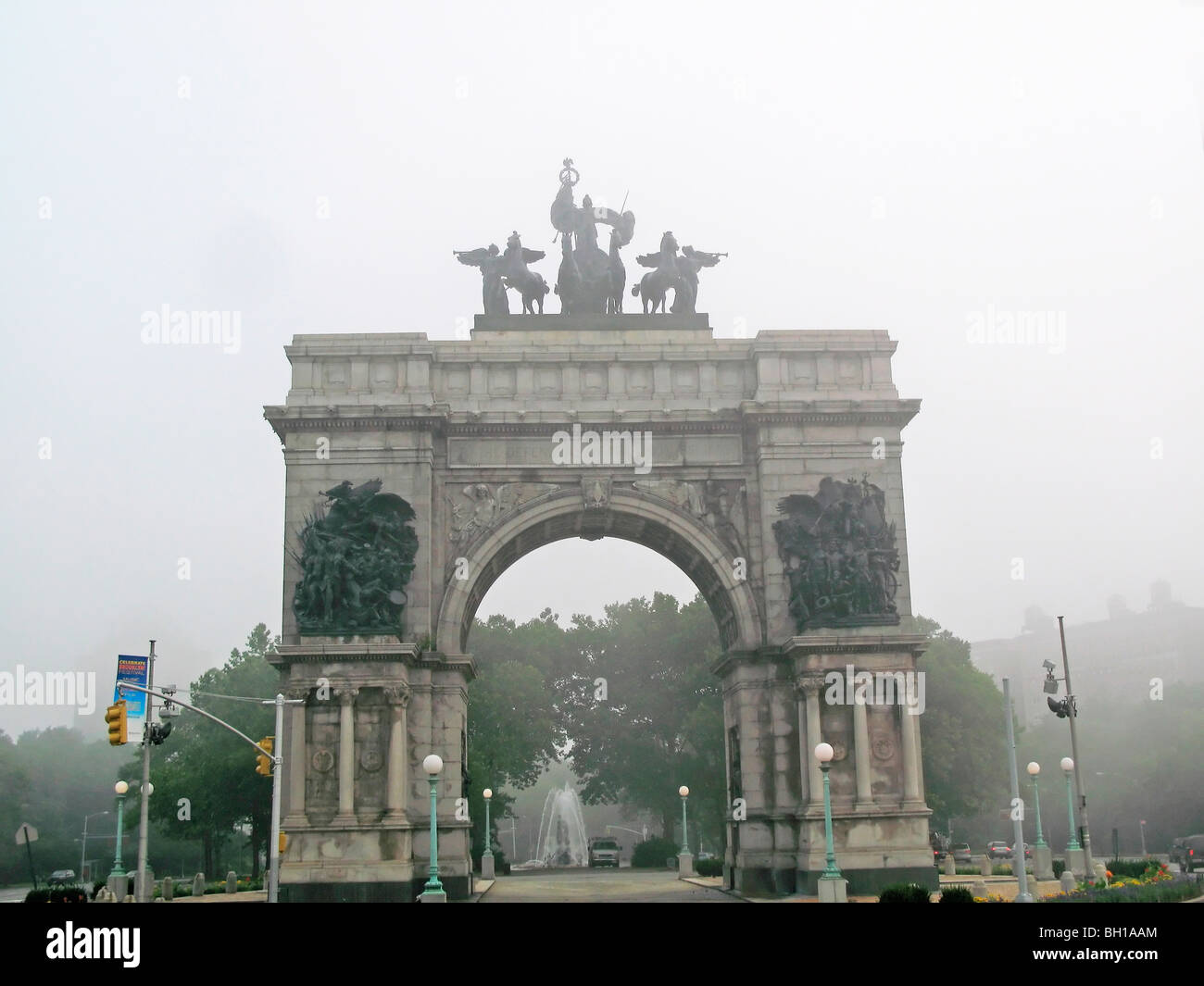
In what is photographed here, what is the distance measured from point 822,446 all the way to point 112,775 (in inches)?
3750

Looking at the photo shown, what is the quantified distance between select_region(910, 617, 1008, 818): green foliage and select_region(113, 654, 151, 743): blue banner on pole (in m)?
44.4

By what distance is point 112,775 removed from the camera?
373ft

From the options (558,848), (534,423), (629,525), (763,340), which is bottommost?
(558,848)

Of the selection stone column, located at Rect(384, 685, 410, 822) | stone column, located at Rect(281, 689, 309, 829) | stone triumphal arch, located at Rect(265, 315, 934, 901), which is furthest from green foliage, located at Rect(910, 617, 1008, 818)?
stone column, located at Rect(281, 689, 309, 829)

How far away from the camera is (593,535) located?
129 ft

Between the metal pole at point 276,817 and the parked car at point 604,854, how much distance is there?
3475 cm

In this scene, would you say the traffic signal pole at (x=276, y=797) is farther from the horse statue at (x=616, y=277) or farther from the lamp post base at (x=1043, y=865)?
the lamp post base at (x=1043, y=865)

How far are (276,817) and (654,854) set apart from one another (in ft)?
106

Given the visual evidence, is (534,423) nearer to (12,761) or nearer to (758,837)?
(758,837)

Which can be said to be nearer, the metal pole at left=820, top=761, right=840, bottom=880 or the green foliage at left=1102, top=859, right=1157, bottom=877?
the metal pole at left=820, top=761, right=840, bottom=880

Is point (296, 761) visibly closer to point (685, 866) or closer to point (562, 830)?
point (685, 866)

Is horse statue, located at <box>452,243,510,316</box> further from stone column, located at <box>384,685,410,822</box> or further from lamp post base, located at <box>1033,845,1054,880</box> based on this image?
lamp post base, located at <box>1033,845,1054,880</box>

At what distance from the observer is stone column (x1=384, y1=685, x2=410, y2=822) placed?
1315 inches
